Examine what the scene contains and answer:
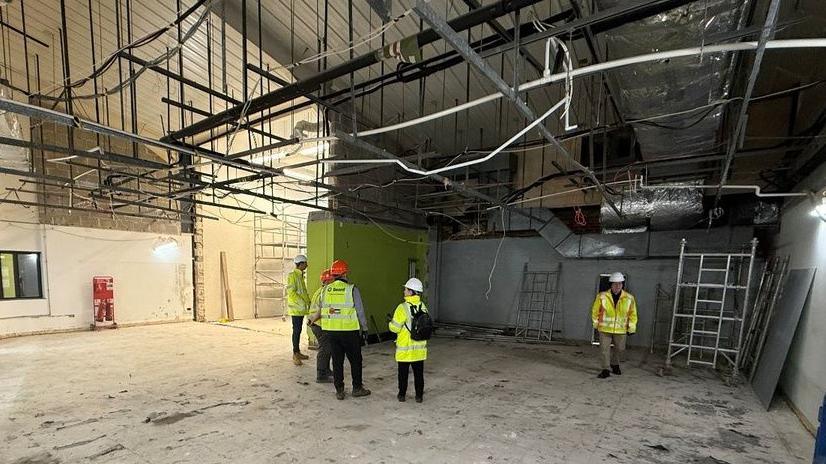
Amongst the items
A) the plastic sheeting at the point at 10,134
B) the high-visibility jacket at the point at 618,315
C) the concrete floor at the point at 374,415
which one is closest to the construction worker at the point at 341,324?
the concrete floor at the point at 374,415

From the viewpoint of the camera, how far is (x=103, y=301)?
7.89m

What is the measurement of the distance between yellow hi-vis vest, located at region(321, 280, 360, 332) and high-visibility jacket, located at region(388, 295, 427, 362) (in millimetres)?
470

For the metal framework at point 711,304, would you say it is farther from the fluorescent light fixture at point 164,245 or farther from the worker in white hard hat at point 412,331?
the fluorescent light fixture at point 164,245

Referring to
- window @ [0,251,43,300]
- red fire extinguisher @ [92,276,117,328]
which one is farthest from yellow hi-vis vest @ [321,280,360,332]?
window @ [0,251,43,300]

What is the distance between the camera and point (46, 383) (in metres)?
4.43

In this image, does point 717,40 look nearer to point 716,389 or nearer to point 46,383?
point 716,389

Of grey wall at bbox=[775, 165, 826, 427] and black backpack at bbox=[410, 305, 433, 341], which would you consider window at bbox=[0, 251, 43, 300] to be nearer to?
black backpack at bbox=[410, 305, 433, 341]

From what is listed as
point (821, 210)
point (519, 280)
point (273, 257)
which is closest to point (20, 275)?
point (273, 257)

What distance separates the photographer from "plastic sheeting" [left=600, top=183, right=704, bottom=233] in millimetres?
5598

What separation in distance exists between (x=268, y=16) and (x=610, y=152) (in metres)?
5.72

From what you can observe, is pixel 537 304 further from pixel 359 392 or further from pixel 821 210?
pixel 359 392

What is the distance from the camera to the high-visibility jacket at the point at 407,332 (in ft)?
12.2

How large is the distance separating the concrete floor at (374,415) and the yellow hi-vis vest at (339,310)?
→ 79 centimetres

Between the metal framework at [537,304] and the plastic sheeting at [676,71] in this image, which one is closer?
the plastic sheeting at [676,71]
